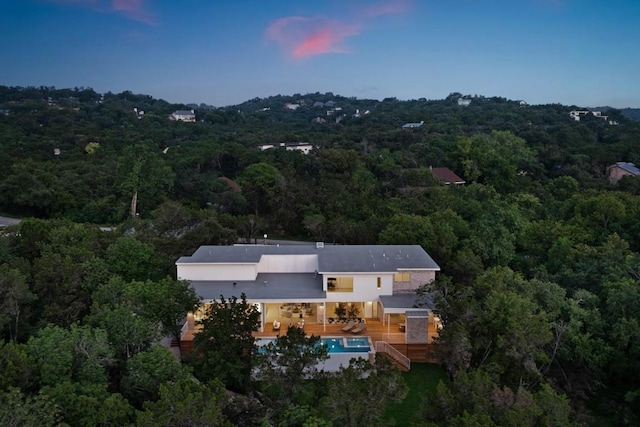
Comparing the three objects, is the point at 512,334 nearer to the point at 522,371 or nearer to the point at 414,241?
the point at 522,371

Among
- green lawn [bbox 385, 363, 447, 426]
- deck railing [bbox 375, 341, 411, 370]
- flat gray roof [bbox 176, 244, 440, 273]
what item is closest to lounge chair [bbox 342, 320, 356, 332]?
deck railing [bbox 375, 341, 411, 370]

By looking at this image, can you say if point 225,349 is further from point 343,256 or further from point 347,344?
point 343,256

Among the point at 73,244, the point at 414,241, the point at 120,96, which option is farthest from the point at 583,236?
the point at 120,96

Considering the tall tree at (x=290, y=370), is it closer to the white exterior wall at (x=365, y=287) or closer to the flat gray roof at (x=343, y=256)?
the white exterior wall at (x=365, y=287)

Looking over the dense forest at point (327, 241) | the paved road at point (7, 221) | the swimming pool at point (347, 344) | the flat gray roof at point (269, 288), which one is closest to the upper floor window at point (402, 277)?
the dense forest at point (327, 241)

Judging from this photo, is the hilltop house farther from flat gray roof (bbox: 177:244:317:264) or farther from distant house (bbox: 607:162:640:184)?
distant house (bbox: 607:162:640:184)
